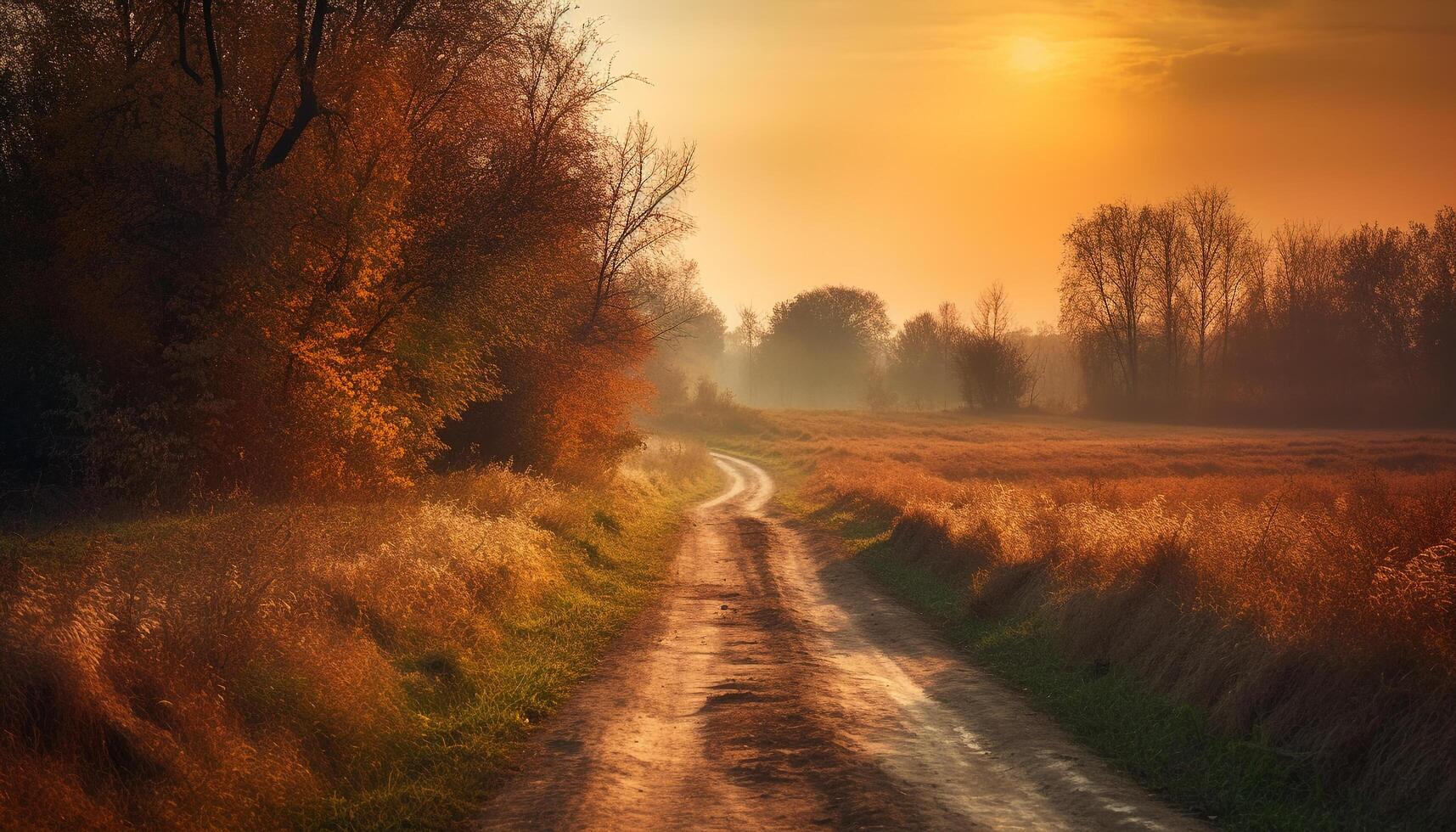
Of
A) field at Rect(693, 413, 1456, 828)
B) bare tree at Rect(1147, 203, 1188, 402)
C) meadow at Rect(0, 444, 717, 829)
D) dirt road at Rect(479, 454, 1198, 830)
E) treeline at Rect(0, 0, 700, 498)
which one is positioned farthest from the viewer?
bare tree at Rect(1147, 203, 1188, 402)

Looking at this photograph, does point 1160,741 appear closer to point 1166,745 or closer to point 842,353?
point 1166,745

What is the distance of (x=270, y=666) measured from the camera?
313 inches

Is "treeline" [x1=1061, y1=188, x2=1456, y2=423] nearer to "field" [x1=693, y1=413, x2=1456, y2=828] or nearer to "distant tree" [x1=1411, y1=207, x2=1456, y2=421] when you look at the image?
"distant tree" [x1=1411, y1=207, x2=1456, y2=421]

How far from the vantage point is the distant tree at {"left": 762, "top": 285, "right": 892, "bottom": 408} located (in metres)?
133

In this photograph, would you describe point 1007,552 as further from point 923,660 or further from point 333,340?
point 333,340

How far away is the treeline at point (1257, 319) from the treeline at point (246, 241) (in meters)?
71.7

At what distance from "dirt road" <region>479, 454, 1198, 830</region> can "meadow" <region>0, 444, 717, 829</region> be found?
2.28ft


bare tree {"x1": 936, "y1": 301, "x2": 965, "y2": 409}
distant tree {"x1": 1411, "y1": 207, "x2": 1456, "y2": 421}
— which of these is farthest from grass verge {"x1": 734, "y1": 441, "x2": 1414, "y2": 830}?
bare tree {"x1": 936, "y1": 301, "x2": 965, "y2": 409}

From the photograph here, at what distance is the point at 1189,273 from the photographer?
79.5 meters

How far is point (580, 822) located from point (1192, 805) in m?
4.92

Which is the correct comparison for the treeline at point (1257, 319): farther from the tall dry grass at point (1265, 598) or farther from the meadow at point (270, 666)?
the meadow at point (270, 666)

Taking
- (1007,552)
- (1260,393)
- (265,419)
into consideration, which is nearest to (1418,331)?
(1260,393)

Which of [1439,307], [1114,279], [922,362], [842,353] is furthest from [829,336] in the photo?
[1439,307]

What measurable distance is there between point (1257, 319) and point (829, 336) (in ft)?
204
